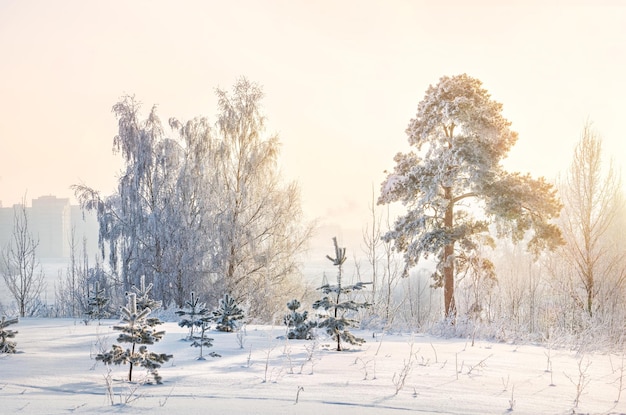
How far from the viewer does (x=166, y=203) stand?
67.6 feet

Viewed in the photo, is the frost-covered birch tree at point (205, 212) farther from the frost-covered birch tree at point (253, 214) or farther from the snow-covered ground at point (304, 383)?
the snow-covered ground at point (304, 383)

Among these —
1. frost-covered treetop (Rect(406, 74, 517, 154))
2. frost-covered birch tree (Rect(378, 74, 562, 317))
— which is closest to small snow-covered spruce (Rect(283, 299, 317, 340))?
frost-covered birch tree (Rect(378, 74, 562, 317))

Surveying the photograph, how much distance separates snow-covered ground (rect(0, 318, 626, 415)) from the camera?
4.35 metres

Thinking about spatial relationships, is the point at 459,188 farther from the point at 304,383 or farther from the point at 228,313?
the point at 304,383

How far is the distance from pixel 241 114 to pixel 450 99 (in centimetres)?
952

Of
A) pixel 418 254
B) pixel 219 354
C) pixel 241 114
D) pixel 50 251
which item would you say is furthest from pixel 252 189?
pixel 50 251

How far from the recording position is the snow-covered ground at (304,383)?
435 centimetres

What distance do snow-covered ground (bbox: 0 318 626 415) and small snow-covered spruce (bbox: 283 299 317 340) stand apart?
40cm

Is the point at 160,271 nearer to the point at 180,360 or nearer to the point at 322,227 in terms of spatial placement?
the point at 322,227

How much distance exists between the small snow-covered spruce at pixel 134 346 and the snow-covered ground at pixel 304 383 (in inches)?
8.1

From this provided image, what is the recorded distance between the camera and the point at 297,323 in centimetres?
848

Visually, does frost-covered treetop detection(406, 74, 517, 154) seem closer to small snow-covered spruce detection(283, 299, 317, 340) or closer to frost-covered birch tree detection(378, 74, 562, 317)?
frost-covered birch tree detection(378, 74, 562, 317)

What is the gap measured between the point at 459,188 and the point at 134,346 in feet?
40.8

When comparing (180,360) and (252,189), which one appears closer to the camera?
(180,360)
